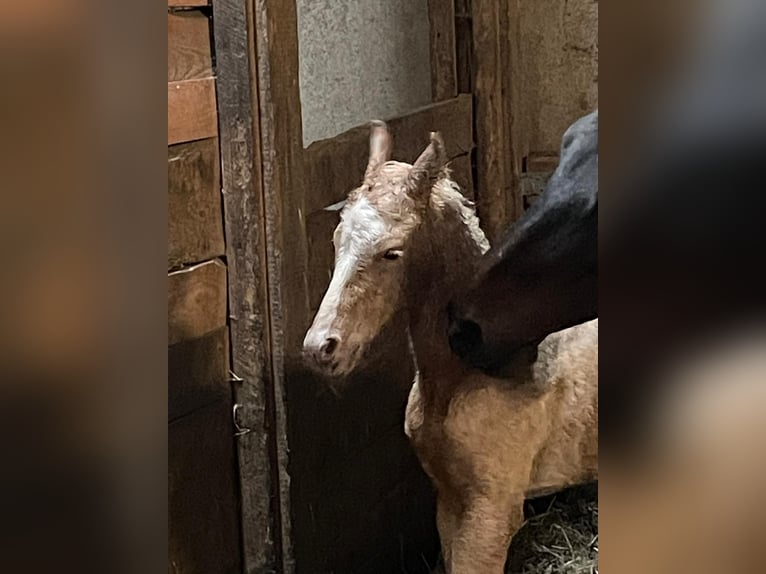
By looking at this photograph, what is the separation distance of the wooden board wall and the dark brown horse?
214 mm

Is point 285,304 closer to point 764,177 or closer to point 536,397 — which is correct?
point 536,397

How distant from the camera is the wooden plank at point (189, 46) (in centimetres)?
82

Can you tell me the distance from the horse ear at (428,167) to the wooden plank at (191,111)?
0.18 meters

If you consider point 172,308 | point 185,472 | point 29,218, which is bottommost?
point 185,472

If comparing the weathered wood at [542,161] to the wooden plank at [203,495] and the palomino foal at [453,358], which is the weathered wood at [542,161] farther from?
the wooden plank at [203,495]

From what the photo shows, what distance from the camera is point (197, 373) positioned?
88 centimetres

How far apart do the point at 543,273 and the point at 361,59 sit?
23cm

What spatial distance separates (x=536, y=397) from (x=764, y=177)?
0.30m

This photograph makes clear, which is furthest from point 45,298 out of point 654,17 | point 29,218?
point 654,17

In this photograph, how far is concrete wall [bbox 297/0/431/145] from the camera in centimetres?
82

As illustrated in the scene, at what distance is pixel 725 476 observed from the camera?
614 millimetres

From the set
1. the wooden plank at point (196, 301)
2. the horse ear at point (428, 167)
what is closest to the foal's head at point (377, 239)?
the horse ear at point (428, 167)

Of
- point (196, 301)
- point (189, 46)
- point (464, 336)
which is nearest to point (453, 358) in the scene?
point (464, 336)

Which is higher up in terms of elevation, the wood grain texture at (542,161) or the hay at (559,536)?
the wood grain texture at (542,161)
